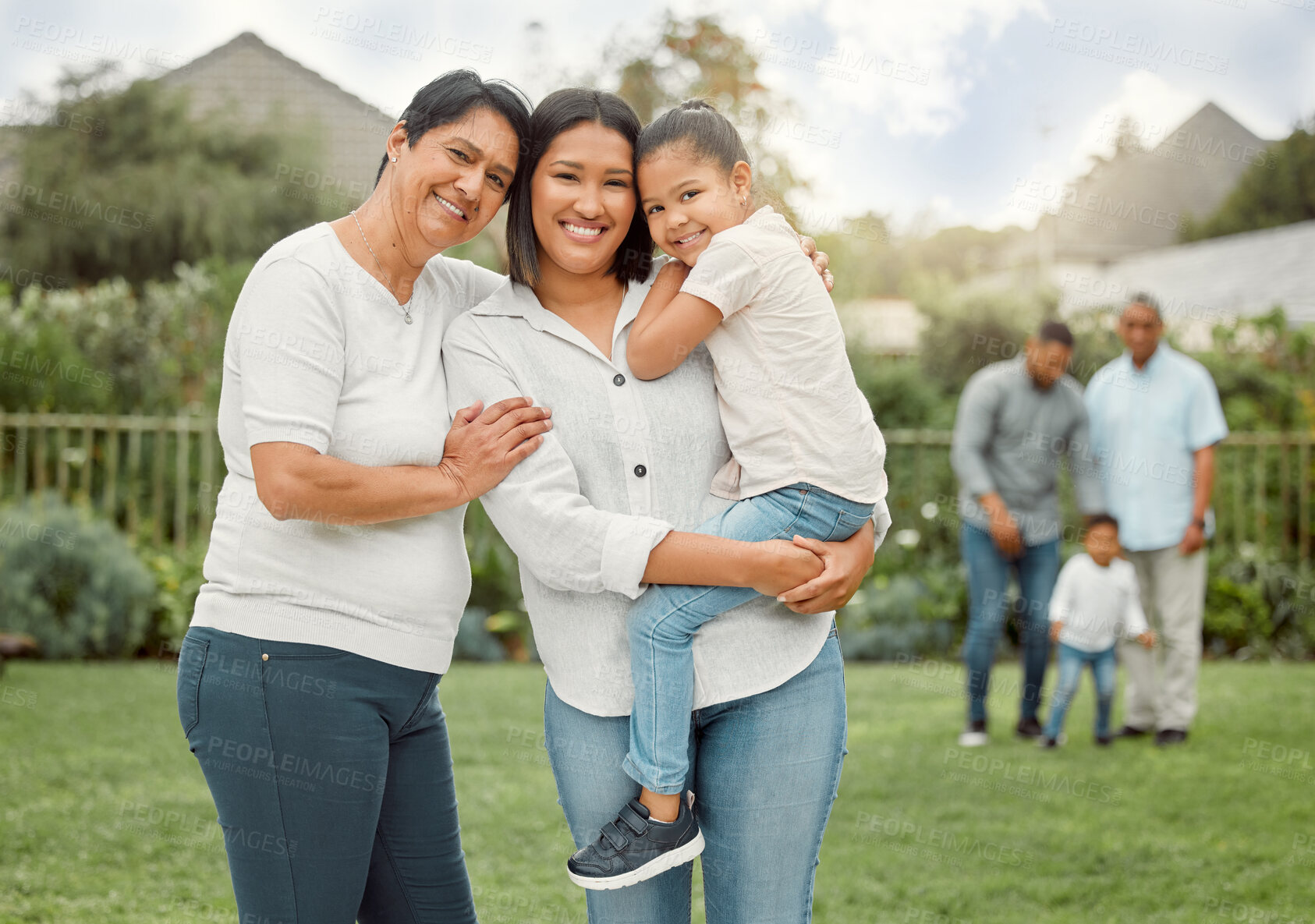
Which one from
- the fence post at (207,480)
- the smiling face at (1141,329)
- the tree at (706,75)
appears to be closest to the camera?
the smiling face at (1141,329)

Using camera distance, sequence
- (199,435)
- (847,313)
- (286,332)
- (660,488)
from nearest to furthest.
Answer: (286,332) → (660,488) → (199,435) → (847,313)

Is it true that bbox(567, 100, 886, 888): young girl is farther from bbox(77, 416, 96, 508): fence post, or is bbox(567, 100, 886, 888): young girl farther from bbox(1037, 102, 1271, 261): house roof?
bbox(1037, 102, 1271, 261): house roof

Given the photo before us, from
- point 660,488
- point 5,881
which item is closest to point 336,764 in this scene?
point 660,488

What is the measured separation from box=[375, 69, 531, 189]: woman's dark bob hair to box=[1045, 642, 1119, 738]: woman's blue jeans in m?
4.48

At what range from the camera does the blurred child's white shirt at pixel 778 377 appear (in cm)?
178

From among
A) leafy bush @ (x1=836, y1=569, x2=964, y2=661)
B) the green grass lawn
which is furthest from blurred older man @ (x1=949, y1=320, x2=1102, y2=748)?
leafy bush @ (x1=836, y1=569, x2=964, y2=661)

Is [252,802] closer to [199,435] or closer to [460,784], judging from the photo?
[460,784]

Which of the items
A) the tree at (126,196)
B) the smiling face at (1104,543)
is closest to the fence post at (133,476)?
the smiling face at (1104,543)

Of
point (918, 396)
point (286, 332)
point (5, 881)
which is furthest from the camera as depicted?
point (918, 396)

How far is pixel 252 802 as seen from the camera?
167cm

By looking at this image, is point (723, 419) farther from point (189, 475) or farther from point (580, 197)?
point (189, 475)

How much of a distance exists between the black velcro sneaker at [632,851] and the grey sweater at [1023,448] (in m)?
3.96

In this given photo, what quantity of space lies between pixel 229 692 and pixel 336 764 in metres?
0.20

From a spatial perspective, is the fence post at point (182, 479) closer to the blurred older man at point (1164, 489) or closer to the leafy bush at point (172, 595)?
the leafy bush at point (172, 595)
